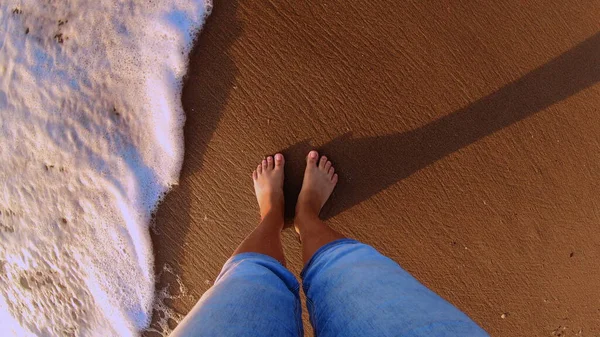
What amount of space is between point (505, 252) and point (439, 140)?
679 millimetres

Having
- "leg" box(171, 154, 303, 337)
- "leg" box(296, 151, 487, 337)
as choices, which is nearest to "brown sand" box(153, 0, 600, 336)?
"leg" box(171, 154, 303, 337)

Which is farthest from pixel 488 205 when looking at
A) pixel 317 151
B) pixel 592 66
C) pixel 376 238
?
pixel 317 151

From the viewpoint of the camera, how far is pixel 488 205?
173 cm

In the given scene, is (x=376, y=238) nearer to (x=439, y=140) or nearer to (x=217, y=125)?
(x=439, y=140)

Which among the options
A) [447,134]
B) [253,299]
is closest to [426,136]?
[447,134]

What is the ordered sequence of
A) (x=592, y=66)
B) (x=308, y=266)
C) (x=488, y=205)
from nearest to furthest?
(x=308, y=266) < (x=592, y=66) < (x=488, y=205)

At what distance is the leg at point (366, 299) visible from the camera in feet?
3.08

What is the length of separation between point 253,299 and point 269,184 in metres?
0.64

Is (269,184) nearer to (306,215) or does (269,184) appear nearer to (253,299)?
(306,215)

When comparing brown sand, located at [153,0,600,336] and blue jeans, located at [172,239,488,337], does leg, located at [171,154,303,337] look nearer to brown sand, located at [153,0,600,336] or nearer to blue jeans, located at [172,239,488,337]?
blue jeans, located at [172,239,488,337]

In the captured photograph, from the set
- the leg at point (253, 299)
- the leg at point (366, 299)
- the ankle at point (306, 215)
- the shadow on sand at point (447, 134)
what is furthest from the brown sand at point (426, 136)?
the leg at point (366, 299)

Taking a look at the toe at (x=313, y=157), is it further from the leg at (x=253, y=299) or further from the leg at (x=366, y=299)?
the leg at (x=366, y=299)

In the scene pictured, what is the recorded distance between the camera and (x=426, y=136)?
1.67 metres

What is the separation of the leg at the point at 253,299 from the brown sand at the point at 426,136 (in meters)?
0.34
